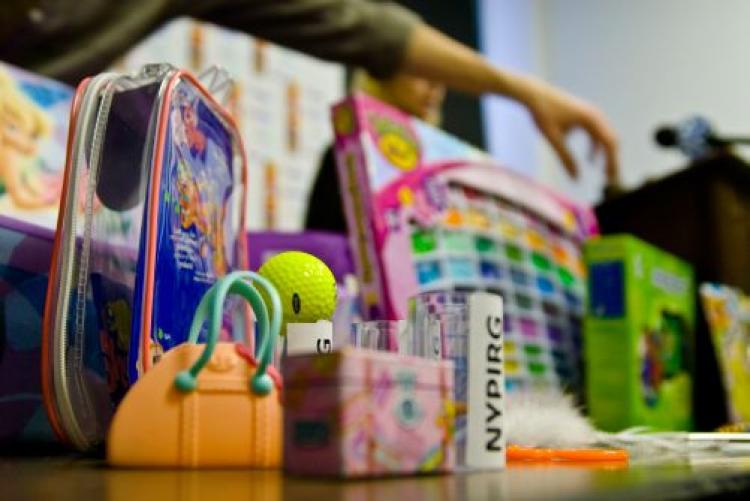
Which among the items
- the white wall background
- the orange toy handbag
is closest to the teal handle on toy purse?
the orange toy handbag

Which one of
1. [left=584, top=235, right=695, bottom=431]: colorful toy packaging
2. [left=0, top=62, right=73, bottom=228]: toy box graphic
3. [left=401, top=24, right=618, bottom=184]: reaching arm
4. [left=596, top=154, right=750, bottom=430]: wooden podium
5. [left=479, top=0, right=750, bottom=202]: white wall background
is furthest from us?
[left=479, top=0, right=750, bottom=202]: white wall background

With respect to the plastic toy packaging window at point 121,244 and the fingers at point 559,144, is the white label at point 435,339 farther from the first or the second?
the fingers at point 559,144

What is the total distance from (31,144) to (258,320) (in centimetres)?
49

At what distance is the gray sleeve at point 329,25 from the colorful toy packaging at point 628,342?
458 millimetres

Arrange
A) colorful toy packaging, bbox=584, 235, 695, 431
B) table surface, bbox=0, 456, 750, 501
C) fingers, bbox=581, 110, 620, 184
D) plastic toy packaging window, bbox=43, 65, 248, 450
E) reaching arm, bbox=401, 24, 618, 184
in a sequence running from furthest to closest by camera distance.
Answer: fingers, bbox=581, 110, 620, 184
reaching arm, bbox=401, 24, 618, 184
colorful toy packaging, bbox=584, 235, 695, 431
plastic toy packaging window, bbox=43, 65, 248, 450
table surface, bbox=0, 456, 750, 501

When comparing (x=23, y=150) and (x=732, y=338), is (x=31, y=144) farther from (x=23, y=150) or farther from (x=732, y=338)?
(x=732, y=338)

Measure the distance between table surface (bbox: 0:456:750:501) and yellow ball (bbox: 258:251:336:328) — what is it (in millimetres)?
138

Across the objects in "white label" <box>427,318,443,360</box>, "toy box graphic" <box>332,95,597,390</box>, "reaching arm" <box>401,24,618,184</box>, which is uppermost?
"reaching arm" <box>401,24,618,184</box>

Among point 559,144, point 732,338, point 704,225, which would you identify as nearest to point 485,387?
point 732,338

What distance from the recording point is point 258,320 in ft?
1.68

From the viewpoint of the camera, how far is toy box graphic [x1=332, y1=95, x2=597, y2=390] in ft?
3.04

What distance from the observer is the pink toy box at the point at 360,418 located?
15.3 inches

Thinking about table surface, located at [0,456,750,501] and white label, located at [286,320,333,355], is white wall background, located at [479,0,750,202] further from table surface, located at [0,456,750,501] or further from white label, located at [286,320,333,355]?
table surface, located at [0,456,750,501]

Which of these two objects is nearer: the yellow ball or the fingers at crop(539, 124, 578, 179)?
the yellow ball
